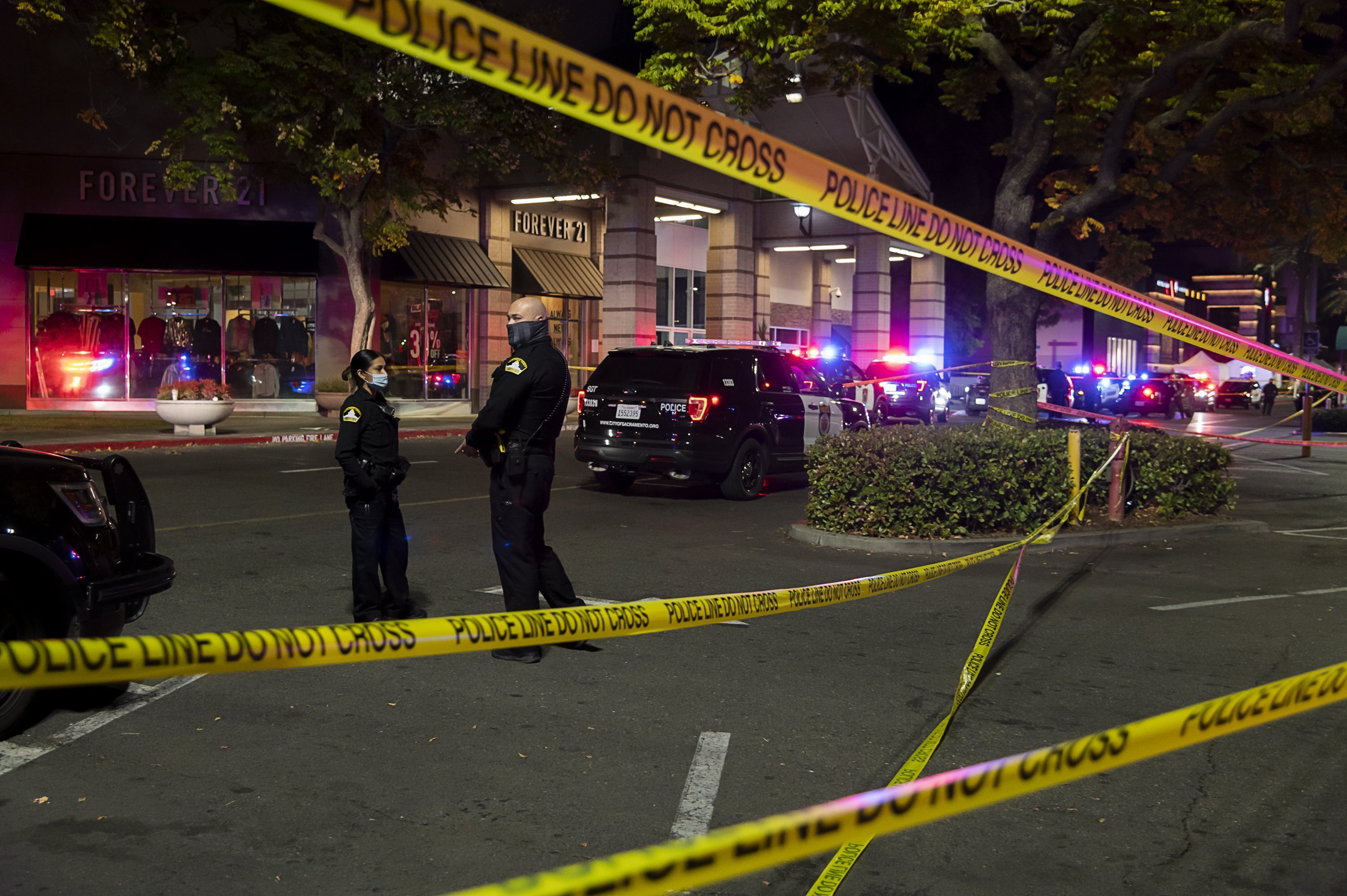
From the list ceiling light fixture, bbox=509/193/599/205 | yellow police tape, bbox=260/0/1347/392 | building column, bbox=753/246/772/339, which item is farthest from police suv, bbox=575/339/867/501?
building column, bbox=753/246/772/339

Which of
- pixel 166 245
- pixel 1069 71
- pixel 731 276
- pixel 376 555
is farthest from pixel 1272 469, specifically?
pixel 166 245

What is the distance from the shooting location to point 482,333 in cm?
3422

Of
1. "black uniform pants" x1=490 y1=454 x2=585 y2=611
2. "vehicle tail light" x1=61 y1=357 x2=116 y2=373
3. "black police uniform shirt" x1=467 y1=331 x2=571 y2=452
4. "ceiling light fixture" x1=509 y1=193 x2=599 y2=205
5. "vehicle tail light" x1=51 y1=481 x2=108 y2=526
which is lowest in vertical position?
"black uniform pants" x1=490 y1=454 x2=585 y2=611

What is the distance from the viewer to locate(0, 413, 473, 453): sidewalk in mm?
19578

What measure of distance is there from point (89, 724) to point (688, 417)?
9.17m

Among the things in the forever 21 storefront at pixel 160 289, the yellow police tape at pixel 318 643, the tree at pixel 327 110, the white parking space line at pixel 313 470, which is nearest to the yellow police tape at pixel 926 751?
the yellow police tape at pixel 318 643

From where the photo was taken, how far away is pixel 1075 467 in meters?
12.0

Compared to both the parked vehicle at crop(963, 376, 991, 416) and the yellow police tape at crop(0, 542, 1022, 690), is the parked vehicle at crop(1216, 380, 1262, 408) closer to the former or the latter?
the parked vehicle at crop(963, 376, 991, 416)

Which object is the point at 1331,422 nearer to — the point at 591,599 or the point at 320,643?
the point at 591,599

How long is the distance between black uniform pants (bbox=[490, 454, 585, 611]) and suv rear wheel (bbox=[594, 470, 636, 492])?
8184 mm

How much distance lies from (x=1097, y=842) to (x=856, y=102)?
31.2m

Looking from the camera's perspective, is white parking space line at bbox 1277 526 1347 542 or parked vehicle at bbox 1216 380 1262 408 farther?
parked vehicle at bbox 1216 380 1262 408

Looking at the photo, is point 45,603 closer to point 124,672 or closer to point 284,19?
point 124,672

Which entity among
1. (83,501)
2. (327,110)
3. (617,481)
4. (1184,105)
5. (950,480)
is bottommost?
(617,481)
